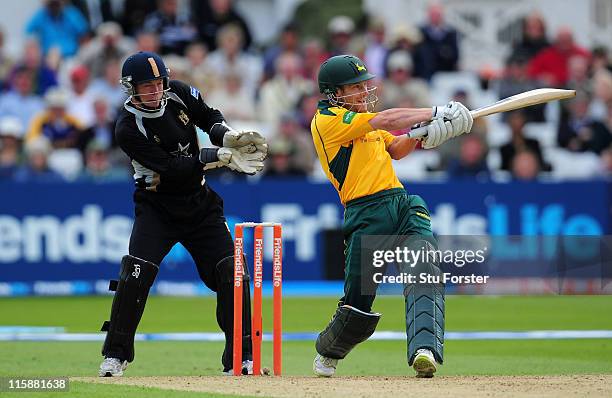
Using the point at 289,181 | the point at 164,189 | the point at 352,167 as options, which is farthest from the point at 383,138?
the point at 289,181

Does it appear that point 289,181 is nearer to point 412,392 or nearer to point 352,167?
point 352,167

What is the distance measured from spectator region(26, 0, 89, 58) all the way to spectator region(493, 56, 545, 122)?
6.86m

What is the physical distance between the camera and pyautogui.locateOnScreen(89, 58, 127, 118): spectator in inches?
768

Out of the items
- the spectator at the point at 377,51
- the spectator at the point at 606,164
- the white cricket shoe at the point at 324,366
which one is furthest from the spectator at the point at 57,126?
the white cricket shoe at the point at 324,366

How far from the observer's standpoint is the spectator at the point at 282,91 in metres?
19.6

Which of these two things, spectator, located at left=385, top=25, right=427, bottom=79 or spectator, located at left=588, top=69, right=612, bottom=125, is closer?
spectator, located at left=588, top=69, right=612, bottom=125

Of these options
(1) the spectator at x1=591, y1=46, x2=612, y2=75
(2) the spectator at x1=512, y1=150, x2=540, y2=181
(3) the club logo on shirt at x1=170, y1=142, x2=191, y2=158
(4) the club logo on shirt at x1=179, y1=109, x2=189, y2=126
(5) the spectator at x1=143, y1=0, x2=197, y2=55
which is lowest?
(2) the spectator at x1=512, y1=150, x2=540, y2=181

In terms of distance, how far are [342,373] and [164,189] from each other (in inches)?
78.0

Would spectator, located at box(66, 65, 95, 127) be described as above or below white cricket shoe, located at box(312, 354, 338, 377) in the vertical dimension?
above

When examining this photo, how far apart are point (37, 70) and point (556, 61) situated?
326 inches

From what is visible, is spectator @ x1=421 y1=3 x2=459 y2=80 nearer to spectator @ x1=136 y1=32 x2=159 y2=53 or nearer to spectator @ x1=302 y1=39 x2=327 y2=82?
spectator @ x1=302 y1=39 x2=327 y2=82

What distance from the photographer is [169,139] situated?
943 cm

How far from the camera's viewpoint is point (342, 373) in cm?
991

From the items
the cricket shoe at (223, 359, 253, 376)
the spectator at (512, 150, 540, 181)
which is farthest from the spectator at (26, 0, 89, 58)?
the cricket shoe at (223, 359, 253, 376)
